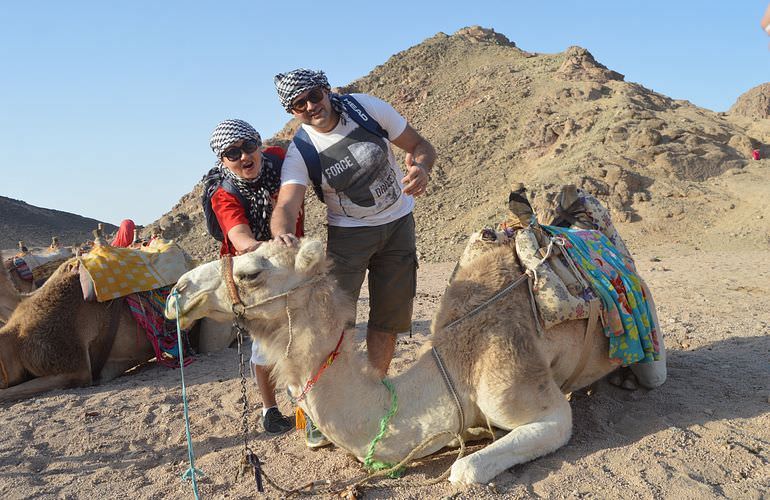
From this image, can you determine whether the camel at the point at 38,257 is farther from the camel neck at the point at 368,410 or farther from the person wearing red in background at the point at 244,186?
the camel neck at the point at 368,410

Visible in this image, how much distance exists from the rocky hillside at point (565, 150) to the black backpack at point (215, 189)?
11.3 meters

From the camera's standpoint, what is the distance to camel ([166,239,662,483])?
3.23 metres

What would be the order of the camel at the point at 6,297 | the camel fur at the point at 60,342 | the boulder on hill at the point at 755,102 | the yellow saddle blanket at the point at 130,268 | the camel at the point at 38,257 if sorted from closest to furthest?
the camel fur at the point at 60,342 → the yellow saddle blanket at the point at 130,268 → the camel at the point at 6,297 → the camel at the point at 38,257 → the boulder on hill at the point at 755,102

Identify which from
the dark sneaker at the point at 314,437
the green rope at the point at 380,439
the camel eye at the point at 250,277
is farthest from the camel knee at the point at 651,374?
the camel eye at the point at 250,277

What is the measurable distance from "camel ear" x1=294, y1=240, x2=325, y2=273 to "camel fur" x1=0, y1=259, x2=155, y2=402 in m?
3.92

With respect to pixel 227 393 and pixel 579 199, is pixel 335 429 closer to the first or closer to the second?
pixel 227 393

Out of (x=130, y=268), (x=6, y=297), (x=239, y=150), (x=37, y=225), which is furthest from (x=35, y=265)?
(x=37, y=225)

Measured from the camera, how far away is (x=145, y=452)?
4383 millimetres

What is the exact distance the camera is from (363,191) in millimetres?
4016

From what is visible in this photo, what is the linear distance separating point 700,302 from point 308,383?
5.64 m

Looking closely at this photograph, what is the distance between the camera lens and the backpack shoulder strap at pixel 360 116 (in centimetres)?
404

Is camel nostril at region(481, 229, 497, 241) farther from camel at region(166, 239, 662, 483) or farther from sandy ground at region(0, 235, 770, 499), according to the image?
sandy ground at region(0, 235, 770, 499)

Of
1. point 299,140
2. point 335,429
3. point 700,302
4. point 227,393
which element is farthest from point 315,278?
point 700,302

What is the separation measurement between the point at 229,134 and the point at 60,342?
3.57m
